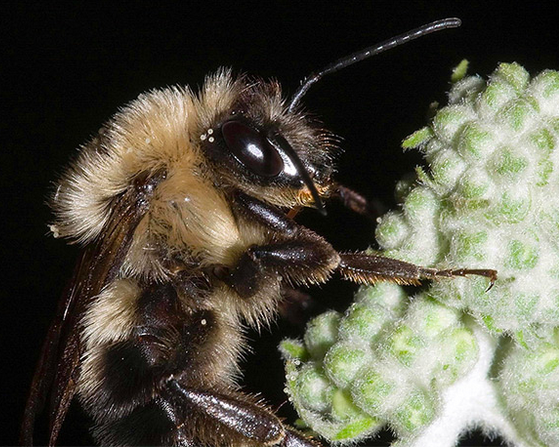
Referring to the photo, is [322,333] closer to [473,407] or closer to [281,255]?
[281,255]

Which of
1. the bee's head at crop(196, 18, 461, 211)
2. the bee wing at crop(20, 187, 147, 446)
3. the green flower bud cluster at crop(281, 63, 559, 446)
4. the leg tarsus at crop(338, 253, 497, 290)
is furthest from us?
the bee's head at crop(196, 18, 461, 211)

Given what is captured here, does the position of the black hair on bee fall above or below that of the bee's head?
below

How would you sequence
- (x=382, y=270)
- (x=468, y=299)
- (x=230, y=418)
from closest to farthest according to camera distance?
(x=468, y=299) < (x=382, y=270) < (x=230, y=418)

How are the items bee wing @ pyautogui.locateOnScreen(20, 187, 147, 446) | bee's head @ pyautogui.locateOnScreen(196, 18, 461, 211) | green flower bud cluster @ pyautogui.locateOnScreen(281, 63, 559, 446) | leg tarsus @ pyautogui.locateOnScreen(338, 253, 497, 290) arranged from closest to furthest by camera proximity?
green flower bud cluster @ pyautogui.locateOnScreen(281, 63, 559, 446) → leg tarsus @ pyautogui.locateOnScreen(338, 253, 497, 290) → bee wing @ pyautogui.locateOnScreen(20, 187, 147, 446) → bee's head @ pyautogui.locateOnScreen(196, 18, 461, 211)

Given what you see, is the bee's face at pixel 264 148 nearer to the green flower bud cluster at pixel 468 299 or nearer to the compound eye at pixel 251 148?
the compound eye at pixel 251 148

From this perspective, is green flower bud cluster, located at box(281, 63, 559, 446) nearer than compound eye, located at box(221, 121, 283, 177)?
Yes

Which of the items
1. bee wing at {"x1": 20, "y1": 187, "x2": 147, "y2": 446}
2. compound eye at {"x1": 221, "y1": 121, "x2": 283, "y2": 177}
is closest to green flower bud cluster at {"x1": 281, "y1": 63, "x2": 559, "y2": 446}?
compound eye at {"x1": 221, "y1": 121, "x2": 283, "y2": 177}

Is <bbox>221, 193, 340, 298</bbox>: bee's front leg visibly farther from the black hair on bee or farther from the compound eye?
the compound eye

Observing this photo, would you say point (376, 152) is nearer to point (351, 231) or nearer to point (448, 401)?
point (351, 231)

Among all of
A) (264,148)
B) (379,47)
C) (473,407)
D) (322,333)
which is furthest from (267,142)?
(473,407)
